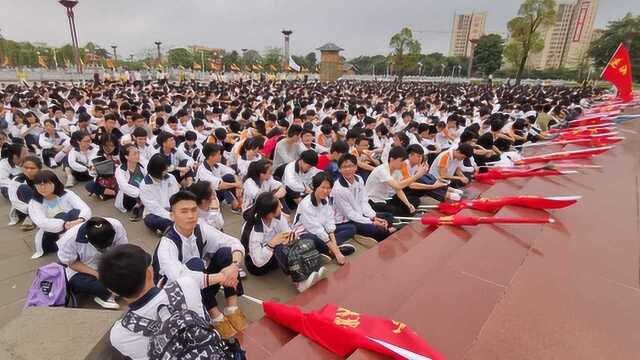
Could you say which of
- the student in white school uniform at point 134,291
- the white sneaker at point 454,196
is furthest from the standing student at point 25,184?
the white sneaker at point 454,196

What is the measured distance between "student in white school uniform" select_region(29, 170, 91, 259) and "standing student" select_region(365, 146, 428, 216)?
378 cm

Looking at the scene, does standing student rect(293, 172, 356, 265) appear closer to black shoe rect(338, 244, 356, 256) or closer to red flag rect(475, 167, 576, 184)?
black shoe rect(338, 244, 356, 256)

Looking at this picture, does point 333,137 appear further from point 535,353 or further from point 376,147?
point 535,353

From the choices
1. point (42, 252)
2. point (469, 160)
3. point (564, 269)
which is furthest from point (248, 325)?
point (469, 160)

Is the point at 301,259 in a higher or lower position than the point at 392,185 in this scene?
lower

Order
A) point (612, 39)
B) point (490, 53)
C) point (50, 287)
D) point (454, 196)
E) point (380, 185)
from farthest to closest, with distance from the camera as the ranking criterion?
point (490, 53) → point (612, 39) → point (454, 196) → point (380, 185) → point (50, 287)

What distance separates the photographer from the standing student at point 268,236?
333 centimetres

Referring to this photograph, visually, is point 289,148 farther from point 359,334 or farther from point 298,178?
point 359,334

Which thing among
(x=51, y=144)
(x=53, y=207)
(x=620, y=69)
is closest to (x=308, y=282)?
(x=53, y=207)

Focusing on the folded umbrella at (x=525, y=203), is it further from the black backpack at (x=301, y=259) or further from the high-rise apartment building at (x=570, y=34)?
the high-rise apartment building at (x=570, y=34)

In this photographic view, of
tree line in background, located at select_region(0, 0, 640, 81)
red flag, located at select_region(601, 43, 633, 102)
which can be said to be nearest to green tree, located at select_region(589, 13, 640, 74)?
tree line in background, located at select_region(0, 0, 640, 81)

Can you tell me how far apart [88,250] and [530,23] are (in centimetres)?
3745

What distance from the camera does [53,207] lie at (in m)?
3.66

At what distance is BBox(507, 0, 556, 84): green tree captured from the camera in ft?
93.8
